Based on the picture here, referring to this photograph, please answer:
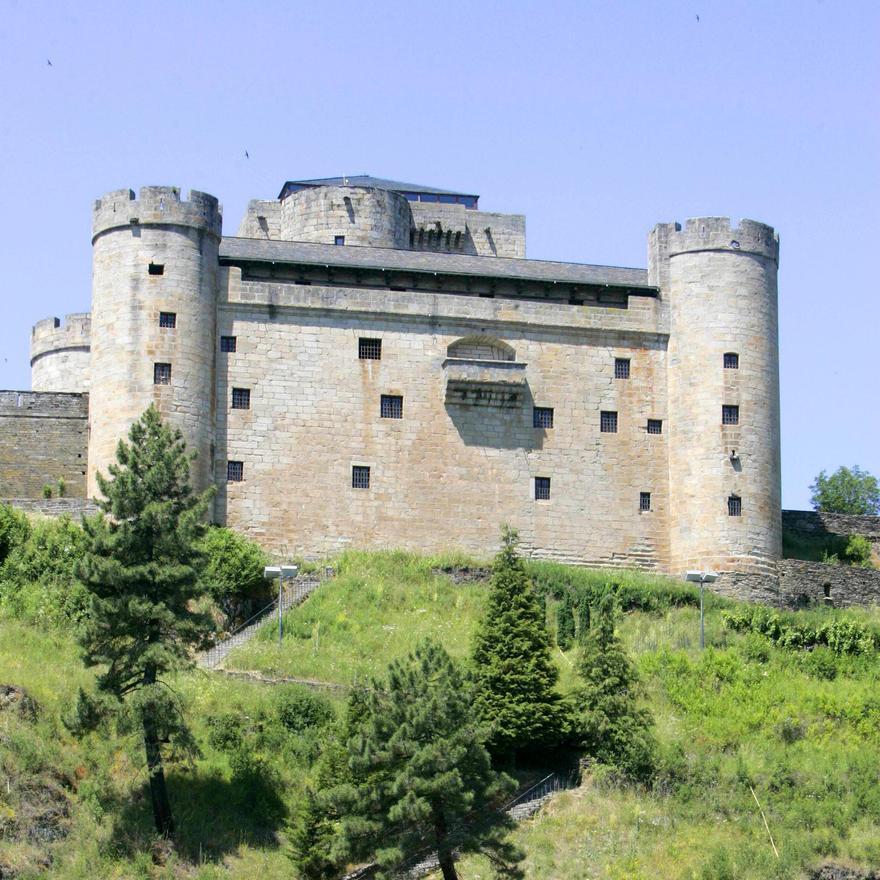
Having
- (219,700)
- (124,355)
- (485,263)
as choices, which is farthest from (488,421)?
(219,700)

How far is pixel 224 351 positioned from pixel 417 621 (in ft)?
33.6

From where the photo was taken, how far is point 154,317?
5734 cm

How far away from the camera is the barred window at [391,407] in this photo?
59.1 meters

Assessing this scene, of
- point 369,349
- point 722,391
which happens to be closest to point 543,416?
point 722,391

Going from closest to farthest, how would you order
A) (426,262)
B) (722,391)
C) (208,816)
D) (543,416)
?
(208,816), (722,391), (543,416), (426,262)

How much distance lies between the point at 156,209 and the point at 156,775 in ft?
69.5

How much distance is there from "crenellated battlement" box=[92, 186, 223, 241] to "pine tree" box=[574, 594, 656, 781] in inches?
730

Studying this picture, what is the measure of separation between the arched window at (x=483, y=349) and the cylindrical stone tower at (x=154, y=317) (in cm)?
708

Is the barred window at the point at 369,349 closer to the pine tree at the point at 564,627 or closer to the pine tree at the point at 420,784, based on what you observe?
the pine tree at the point at 564,627

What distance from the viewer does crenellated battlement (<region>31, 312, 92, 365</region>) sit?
231 feet

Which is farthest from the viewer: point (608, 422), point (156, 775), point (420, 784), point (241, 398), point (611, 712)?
point (608, 422)

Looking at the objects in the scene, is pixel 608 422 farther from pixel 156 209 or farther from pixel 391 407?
pixel 156 209

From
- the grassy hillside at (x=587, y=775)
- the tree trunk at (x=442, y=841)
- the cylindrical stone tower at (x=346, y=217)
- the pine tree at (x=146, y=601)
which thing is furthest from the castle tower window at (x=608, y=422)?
the tree trunk at (x=442, y=841)

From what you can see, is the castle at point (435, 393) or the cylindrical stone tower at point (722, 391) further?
the cylindrical stone tower at point (722, 391)
